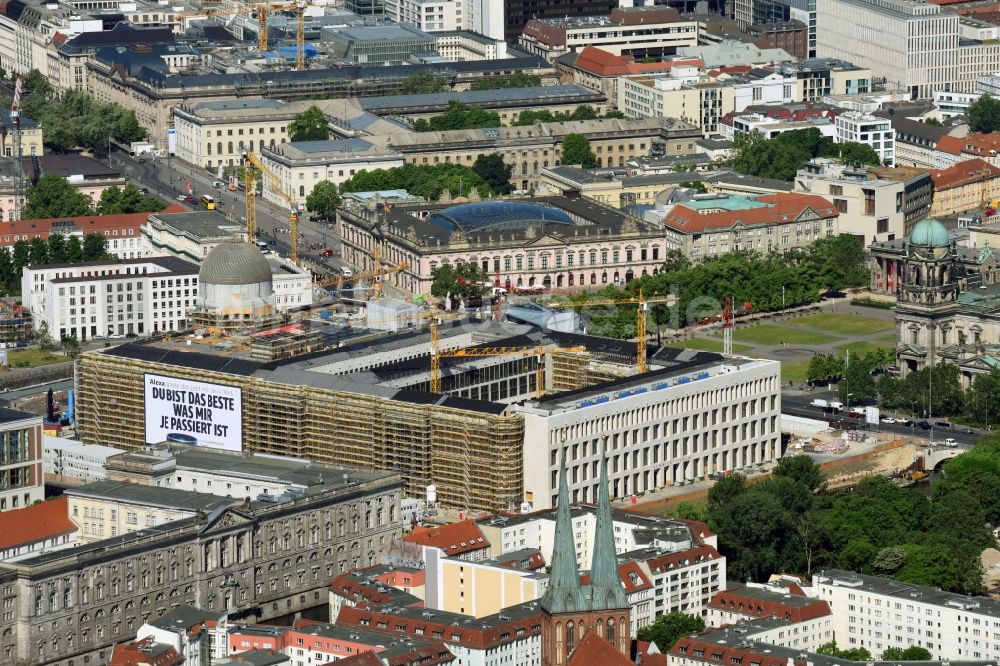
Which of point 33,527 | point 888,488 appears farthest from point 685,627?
point 33,527

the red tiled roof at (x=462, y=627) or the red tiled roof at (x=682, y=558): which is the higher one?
the red tiled roof at (x=682, y=558)

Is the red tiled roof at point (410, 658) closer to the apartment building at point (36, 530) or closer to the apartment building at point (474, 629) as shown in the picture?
the apartment building at point (474, 629)

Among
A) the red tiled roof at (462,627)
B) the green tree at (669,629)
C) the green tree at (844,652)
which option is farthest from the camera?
the green tree at (669,629)

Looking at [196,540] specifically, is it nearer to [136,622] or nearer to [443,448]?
[136,622]

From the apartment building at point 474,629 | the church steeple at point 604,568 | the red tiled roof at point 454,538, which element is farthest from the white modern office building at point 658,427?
the church steeple at point 604,568

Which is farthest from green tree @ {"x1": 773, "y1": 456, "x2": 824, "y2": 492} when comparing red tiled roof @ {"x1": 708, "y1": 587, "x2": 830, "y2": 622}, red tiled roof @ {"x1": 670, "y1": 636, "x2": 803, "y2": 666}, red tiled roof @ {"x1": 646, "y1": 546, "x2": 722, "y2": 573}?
red tiled roof @ {"x1": 670, "y1": 636, "x2": 803, "y2": 666}

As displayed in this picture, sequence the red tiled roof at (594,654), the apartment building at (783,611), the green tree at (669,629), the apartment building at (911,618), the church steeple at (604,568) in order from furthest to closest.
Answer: the green tree at (669,629)
the apartment building at (783,611)
the apartment building at (911,618)
the church steeple at (604,568)
the red tiled roof at (594,654)

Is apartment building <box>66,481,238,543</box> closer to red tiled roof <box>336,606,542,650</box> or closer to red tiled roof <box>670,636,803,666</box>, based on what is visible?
red tiled roof <box>336,606,542,650</box>

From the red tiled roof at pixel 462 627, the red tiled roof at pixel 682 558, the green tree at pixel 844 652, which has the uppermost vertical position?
the red tiled roof at pixel 682 558
